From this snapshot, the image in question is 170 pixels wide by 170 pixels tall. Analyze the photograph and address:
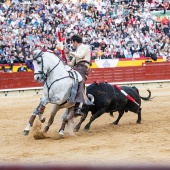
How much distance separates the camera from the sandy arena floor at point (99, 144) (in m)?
6.62

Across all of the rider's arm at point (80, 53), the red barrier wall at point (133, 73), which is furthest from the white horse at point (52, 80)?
the red barrier wall at point (133, 73)

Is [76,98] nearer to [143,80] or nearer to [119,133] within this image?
[119,133]

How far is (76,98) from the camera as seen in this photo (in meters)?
8.69

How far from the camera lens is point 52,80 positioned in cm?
855

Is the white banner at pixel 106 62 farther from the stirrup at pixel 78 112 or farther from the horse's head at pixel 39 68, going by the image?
the horse's head at pixel 39 68

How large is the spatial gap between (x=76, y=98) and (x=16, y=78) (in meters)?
12.0

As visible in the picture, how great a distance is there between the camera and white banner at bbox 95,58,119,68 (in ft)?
71.3

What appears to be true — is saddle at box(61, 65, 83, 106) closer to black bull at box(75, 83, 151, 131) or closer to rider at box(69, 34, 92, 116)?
rider at box(69, 34, 92, 116)

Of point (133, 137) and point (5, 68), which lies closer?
point (133, 137)

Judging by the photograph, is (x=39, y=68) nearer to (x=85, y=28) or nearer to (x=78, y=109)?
(x=78, y=109)

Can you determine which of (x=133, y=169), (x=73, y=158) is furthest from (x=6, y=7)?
(x=133, y=169)

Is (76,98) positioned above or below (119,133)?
above

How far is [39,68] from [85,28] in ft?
47.5

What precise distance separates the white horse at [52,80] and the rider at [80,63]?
0.16 meters
